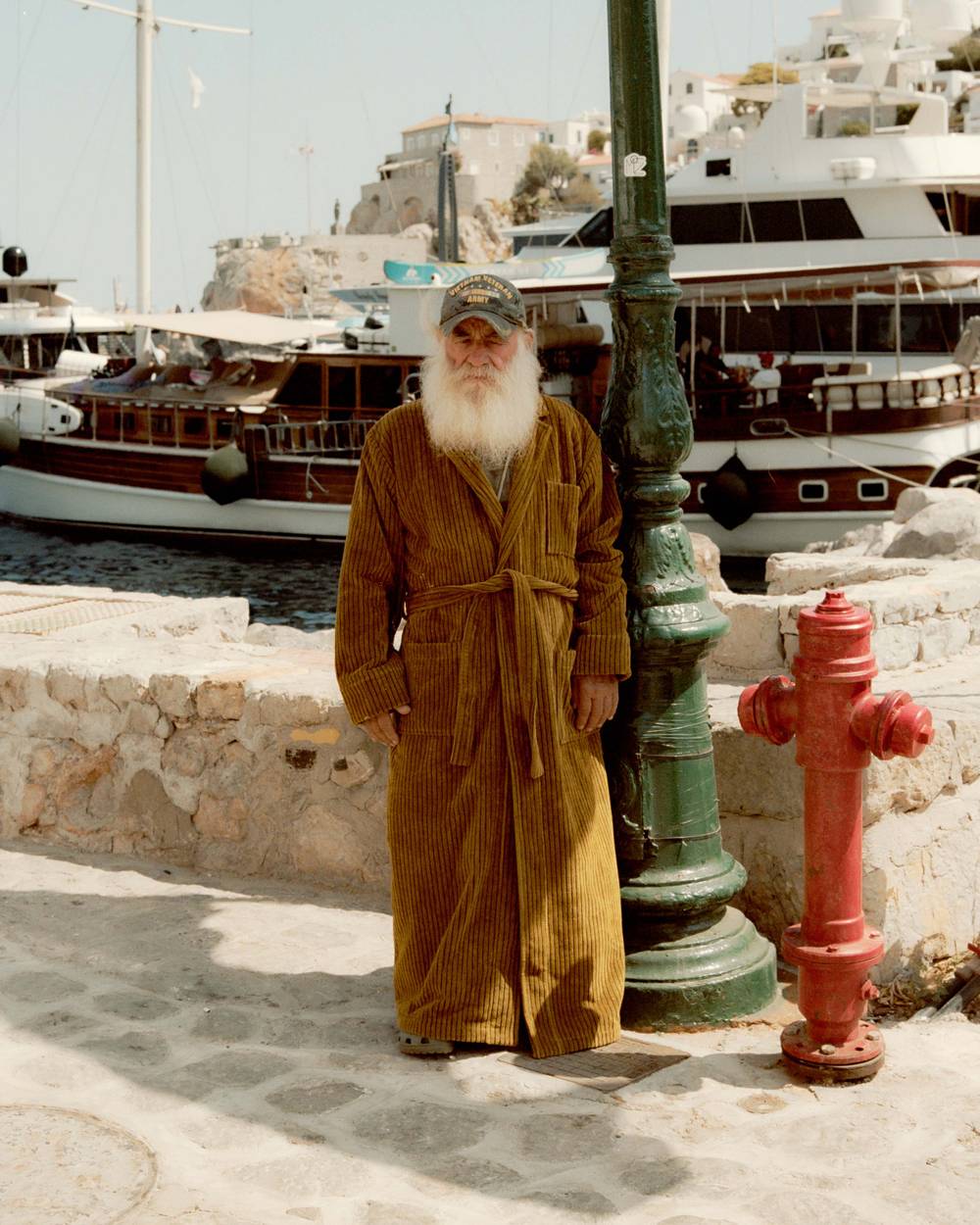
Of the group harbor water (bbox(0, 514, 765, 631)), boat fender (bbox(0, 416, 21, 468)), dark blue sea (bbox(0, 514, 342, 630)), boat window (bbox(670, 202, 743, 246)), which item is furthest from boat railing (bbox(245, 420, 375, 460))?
boat window (bbox(670, 202, 743, 246))

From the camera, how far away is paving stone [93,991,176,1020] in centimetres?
362

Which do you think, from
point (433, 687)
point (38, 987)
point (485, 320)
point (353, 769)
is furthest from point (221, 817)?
point (485, 320)

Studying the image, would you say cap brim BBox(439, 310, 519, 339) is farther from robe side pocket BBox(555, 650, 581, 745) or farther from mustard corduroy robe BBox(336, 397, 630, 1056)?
robe side pocket BBox(555, 650, 581, 745)

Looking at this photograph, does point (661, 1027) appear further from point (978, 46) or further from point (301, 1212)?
point (978, 46)

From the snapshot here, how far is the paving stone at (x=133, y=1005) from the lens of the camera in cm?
362

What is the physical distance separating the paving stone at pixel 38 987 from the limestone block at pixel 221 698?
979 millimetres

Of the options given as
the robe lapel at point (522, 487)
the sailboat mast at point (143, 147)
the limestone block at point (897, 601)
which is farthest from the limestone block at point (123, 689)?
the sailboat mast at point (143, 147)

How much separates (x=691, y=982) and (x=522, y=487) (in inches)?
47.8

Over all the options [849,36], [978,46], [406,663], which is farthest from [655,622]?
[978,46]

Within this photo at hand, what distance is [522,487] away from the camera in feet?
11.5

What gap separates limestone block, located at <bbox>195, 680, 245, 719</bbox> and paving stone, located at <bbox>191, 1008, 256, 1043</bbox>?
1097 millimetres

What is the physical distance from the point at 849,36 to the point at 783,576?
24.5 meters

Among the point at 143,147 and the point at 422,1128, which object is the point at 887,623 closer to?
the point at 422,1128

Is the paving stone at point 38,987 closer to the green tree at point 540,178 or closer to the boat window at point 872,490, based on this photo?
the boat window at point 872,490
